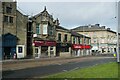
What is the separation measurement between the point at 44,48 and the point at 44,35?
3010 millimetres

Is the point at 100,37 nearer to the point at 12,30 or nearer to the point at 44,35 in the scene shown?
the point at 44,35

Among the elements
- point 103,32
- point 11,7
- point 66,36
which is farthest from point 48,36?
point 103,32

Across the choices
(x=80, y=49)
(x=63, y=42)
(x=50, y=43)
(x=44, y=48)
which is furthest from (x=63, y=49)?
(x=80, y=49)

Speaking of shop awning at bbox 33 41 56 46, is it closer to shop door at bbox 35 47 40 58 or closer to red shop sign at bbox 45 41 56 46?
red shop sign at bbox 45 41 56 46

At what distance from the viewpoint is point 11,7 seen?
160 feet

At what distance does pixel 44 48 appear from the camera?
58781 mm

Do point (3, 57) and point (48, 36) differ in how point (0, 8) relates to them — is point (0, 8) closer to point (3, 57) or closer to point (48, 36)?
point (3, 57)

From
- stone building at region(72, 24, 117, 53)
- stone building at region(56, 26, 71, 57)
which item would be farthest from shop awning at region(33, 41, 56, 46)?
stone building at region(72, 24, 117, 53)

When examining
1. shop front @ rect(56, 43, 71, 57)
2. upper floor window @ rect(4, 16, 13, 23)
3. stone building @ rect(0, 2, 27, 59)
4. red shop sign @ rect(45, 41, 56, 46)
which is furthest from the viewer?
shop front @ rect(56, 43, 71, 57)

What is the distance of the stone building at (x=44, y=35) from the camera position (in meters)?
56.2

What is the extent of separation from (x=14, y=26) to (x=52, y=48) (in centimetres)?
1496

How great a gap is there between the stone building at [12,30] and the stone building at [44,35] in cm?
423

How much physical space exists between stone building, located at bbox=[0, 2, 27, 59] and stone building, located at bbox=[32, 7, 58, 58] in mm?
4229

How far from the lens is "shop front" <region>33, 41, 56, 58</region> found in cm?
5570
